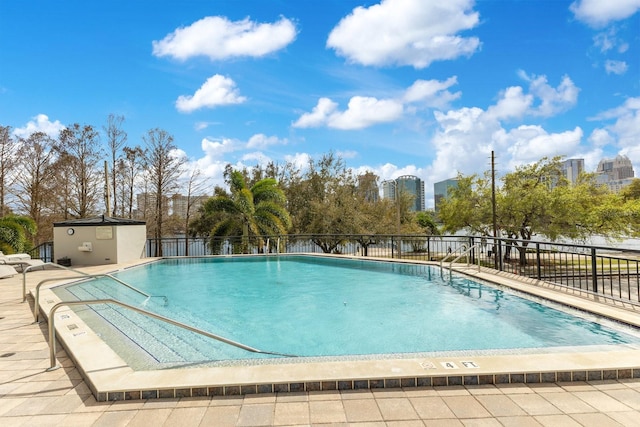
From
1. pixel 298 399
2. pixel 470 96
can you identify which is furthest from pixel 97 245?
pixel 470 96

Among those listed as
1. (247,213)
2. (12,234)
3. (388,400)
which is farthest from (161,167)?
(388,400)

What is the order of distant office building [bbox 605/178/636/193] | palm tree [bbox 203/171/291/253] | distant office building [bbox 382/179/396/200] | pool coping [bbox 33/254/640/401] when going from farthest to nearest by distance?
distant office building [bbox 605/178/636/193]
distant office building [bbox 382/179/396/200]
palm tree [bbox 203/171/291/253]
pool coping [bbox 33/254/640/401]

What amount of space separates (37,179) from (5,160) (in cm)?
145

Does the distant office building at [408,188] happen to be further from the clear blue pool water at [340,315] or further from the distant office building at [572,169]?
the clear blue pool water at [340,315]

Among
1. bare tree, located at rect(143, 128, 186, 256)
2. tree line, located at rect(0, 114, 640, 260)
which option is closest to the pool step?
tree line, located at rect(0, 114, 640, 260)

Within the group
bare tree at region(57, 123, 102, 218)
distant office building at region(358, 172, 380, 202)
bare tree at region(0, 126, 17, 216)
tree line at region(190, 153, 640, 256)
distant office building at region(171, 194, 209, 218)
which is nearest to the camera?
tree line at region(190, 153, 640, 256)

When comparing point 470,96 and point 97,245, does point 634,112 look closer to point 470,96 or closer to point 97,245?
point 470,96

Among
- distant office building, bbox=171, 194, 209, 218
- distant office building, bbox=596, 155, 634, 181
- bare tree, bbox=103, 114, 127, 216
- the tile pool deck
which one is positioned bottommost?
the tile pool deck

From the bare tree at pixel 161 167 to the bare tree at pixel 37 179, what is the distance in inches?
176

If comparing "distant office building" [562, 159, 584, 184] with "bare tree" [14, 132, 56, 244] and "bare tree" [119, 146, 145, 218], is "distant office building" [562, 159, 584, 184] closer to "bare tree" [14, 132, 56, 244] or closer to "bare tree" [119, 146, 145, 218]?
"bare tree" [119, 146, 145, 218]

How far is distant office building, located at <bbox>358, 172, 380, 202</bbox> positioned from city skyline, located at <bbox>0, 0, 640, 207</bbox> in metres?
6.68

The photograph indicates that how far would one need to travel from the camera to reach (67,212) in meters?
17.5

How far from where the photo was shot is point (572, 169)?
80.3 ft

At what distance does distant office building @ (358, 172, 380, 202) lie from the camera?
90.5 feet
